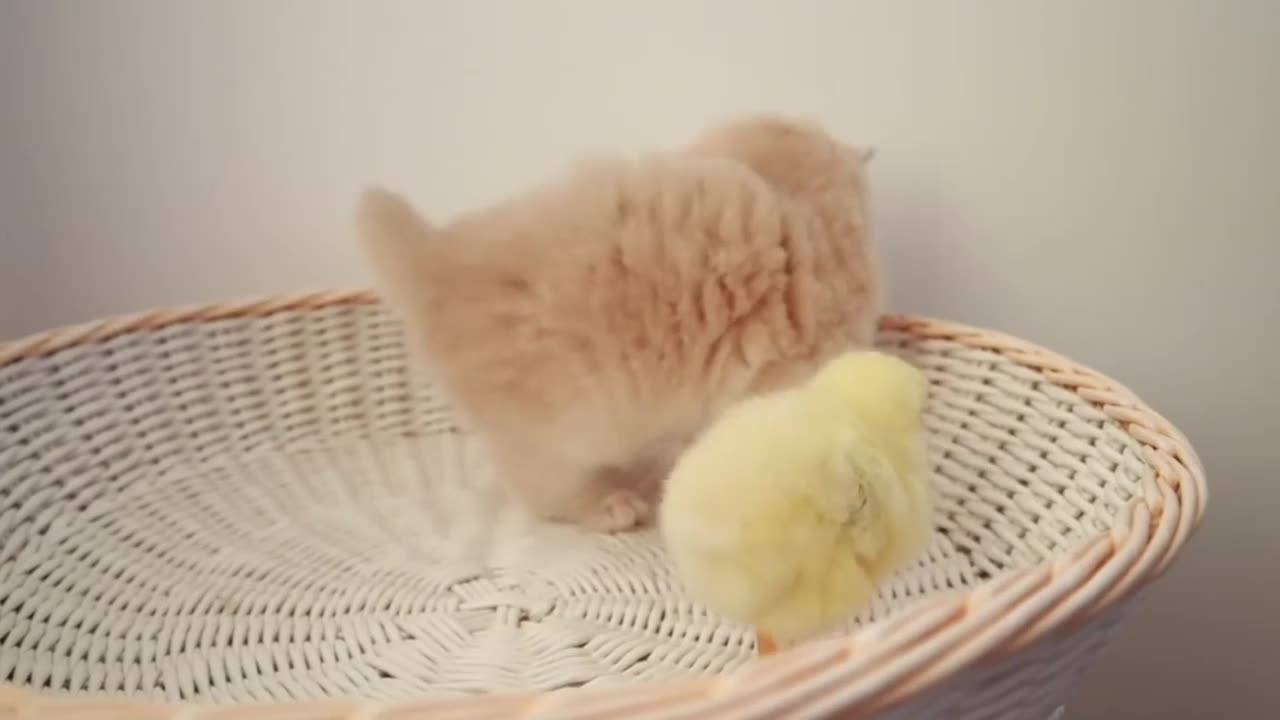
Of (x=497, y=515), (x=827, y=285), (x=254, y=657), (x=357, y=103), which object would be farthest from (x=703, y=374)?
(x=357, y=103)

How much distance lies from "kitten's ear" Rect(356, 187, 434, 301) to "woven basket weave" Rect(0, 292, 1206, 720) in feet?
0.76

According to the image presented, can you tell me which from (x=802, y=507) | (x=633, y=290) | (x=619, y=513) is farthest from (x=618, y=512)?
(x=802, y=507)

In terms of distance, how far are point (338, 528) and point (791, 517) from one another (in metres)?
0.54

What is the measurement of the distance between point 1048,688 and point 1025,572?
0.20ft

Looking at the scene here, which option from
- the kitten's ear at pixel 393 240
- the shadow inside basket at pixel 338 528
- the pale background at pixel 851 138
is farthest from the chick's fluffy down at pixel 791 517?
the pale background at pixel 851 138

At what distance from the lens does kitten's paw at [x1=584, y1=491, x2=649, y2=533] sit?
823 millimetres

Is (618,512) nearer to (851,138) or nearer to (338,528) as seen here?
(338,528)

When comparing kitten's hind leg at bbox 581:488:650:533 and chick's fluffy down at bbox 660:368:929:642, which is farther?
kitten's hind leg at bbox 581:488:650:533

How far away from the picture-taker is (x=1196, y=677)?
0.92m

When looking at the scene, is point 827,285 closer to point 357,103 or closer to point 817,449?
point 817,449

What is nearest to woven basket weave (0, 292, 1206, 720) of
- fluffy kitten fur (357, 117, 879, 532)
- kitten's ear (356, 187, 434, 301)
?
fluffy kitten fur (357, 117, 879, 532)

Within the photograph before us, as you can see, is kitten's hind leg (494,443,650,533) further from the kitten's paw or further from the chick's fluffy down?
the chick's fluffy down

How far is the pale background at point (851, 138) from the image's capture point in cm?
Result: 86

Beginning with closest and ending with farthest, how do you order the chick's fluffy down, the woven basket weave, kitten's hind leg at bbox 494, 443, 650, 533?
the chick's fluffy down, the woven basket weave, kitten's hind leg at bbox 494, 443, 650, 533
